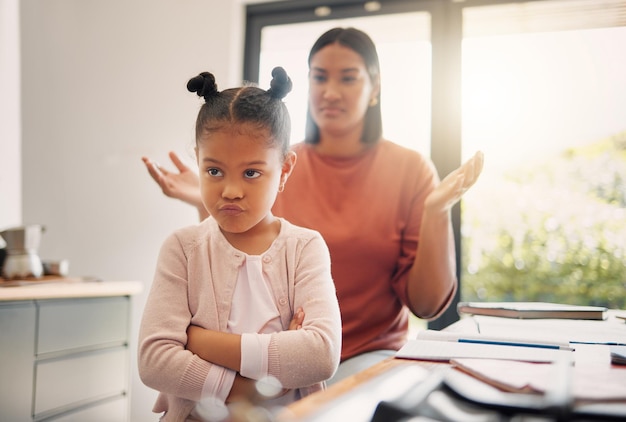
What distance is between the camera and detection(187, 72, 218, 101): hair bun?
→ 97 cm

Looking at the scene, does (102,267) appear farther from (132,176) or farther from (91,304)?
(91,304)

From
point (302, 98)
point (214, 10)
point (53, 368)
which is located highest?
point (214, 10)

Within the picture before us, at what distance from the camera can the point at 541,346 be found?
0.92 m

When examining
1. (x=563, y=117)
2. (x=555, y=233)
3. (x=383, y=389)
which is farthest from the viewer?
(x=555, y=233)

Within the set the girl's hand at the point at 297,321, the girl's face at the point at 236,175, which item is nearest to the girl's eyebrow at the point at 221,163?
the girl's face at the point at 236,175

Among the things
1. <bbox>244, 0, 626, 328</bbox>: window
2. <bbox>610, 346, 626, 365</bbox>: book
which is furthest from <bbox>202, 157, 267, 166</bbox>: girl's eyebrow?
<bbox>244, 0, 626, 328</bbox>: window

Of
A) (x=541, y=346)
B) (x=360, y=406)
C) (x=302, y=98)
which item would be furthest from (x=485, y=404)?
(x=302, y=98)

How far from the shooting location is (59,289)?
2018mm

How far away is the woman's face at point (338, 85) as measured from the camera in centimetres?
168

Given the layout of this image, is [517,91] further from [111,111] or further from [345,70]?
[111,111]

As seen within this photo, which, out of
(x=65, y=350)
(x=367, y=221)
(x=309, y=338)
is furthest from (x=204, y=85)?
(x=65, y=350)

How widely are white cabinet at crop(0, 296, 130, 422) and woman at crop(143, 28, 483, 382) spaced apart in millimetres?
901

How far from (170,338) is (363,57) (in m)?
1.12

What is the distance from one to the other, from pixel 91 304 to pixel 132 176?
847mm
